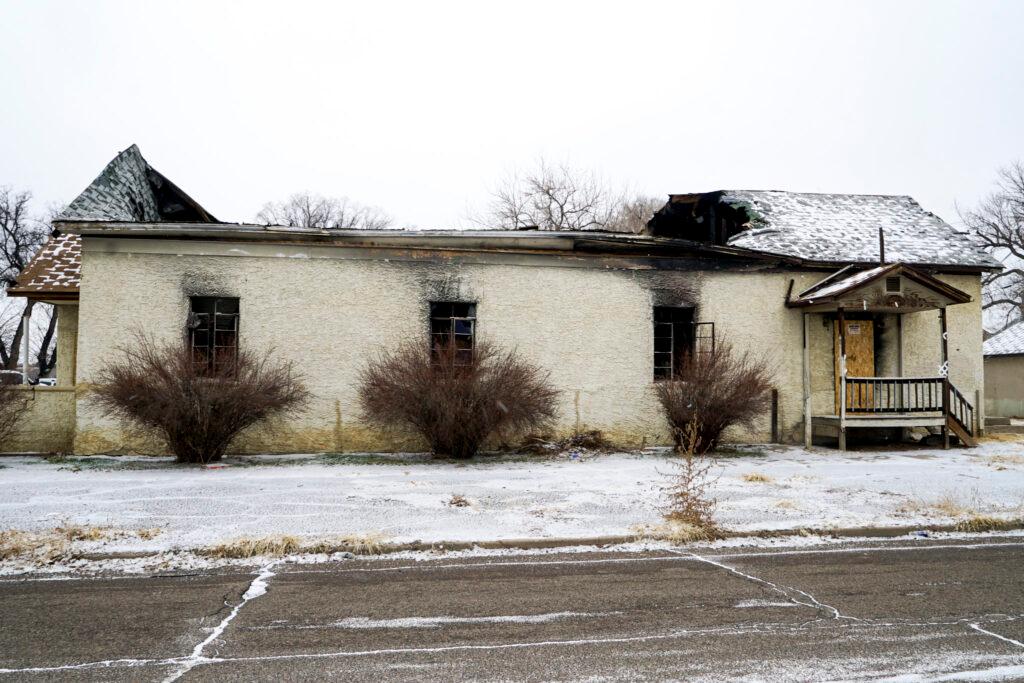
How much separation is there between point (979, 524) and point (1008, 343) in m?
26.0

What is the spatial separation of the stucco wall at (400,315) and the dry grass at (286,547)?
678 cm

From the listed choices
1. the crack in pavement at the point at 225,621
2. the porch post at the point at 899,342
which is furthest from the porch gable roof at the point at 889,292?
the crack in pavement at the point at 225,621

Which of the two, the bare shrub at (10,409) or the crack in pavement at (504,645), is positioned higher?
the bare shrub at (10,409)

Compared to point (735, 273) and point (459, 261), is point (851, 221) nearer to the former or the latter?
point (735, 273)

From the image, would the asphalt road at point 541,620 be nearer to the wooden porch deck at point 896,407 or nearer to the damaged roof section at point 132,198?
the wooden porch deck at point 896,407

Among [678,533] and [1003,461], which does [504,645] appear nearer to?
[678,533]

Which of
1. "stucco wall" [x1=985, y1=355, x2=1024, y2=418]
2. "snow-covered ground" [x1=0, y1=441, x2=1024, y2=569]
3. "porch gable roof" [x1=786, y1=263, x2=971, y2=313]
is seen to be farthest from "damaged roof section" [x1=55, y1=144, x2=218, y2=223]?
"stucco wall" [x1=985, y1=355, x2=1024, y2=418]

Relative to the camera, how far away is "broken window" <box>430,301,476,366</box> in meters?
14.3

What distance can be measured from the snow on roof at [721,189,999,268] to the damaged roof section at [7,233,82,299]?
46.4 ft

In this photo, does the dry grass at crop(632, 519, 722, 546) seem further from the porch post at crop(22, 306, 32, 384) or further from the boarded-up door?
the porch post at crop(22, 306, 32, 384)

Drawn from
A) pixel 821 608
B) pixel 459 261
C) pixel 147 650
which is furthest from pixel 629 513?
pixel 459 261

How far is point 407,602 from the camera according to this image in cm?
561

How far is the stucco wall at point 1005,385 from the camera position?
28.3 m

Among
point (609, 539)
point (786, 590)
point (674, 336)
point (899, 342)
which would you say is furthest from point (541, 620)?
point (899, 342)
